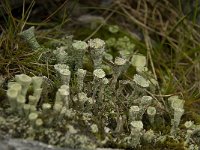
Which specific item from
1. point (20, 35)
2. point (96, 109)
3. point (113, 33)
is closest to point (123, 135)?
point (96, 109)

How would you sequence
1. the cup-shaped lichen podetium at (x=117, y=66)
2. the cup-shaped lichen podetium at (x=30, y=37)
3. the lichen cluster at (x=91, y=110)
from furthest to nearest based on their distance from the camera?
the cup-shaped lichen podetium at (x=30, y=37) → the cup-shaped lichen podetium at (x=117, y=66) → the lichen cluster at (x=91, y=110)

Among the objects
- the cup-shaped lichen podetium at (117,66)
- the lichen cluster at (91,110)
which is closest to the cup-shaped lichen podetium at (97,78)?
the lichen cluster at (91,110)

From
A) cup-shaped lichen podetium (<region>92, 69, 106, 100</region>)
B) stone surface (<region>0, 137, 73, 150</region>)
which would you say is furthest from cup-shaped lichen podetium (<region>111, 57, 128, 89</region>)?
stone surface (<region>0, 137, 73, 150</region>)

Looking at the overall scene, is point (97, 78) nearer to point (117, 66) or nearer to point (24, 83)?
point (117, 66)

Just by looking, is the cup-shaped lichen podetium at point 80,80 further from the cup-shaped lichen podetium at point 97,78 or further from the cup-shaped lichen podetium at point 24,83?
the cup-shaped lichen podetium at point 24,83

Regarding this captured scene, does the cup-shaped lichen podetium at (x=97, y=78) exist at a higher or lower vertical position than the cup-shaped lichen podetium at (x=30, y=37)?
lower

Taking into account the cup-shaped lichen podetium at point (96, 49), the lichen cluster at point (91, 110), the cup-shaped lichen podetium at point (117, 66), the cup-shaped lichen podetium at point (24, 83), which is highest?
the cup-shaped lichen podetium at point (96, 49)

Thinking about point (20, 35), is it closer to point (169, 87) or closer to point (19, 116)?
point (19, 116)
